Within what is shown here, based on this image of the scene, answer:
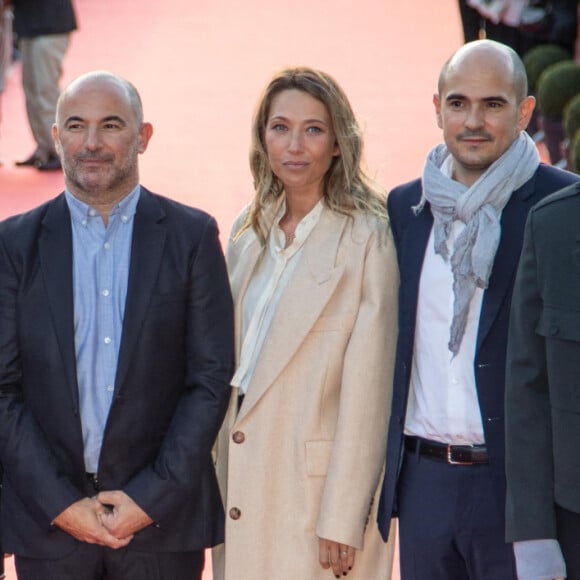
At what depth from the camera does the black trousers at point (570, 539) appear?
3109 millimetres

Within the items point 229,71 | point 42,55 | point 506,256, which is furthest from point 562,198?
point 229,71

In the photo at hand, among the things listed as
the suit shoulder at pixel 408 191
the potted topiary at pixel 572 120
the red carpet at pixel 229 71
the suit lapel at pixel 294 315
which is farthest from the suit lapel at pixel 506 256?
the red carpet at pixel 229 71

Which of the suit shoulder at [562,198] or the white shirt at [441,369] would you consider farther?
the white shirt at [441,369]

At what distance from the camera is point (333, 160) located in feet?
13.2

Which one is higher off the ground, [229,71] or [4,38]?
[229,71]

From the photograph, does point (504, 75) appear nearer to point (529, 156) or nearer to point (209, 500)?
point (529, 156)

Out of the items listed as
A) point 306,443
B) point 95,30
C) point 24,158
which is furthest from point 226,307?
point 95,30

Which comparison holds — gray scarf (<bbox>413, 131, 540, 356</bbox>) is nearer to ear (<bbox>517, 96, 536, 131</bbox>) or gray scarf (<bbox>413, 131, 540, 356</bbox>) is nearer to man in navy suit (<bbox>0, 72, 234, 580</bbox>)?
ear (<bbox>517, 96, 536, 131</bbox>)

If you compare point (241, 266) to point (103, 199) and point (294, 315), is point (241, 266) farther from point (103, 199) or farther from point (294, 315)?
point (103, 199)

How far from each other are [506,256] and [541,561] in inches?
33.4

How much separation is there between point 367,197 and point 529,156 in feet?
1.70

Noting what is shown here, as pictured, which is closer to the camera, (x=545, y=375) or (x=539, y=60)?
(x=545, y=375)

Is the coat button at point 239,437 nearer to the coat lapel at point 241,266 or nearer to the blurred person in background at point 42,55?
the coat lapel at point 241,266

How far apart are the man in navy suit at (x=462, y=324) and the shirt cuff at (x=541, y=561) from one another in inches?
17.4
